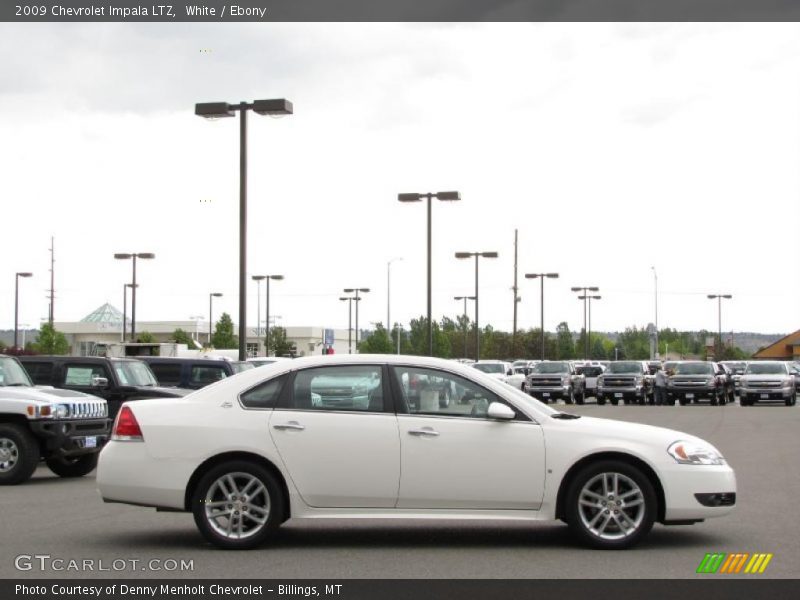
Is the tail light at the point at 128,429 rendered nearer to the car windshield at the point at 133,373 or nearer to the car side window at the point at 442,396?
the car side window at the point at 442,396

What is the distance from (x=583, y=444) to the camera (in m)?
9.81

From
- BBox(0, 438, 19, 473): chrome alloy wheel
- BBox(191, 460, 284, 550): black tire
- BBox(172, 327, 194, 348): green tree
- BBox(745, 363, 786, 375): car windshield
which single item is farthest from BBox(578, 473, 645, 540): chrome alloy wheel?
BBox(172, 327, 194, 348): green tree

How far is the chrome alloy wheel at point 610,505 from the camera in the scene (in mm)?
9766

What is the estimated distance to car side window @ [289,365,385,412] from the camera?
10.1 metres

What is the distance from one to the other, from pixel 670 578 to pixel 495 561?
4.73 ft

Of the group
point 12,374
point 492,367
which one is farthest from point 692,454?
point 492,367

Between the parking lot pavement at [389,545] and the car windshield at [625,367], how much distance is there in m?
35.2

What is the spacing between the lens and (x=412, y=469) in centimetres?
979

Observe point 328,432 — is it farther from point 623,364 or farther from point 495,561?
point 623,364

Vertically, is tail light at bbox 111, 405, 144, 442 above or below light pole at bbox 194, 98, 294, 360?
below

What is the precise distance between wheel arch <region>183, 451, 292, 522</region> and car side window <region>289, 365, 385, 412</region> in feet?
1.74

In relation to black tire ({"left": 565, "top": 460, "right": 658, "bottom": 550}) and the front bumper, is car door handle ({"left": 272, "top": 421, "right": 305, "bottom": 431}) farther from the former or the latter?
the front bumper

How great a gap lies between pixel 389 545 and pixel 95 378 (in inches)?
446
